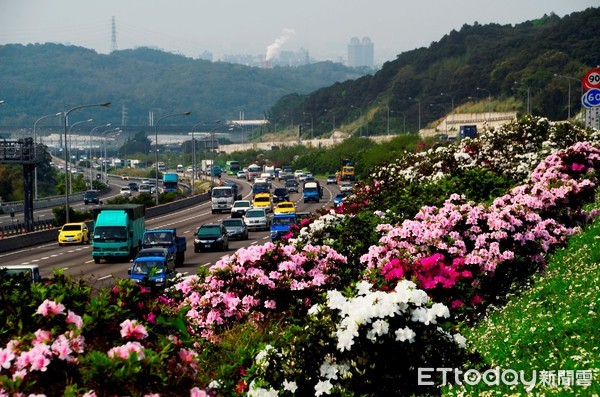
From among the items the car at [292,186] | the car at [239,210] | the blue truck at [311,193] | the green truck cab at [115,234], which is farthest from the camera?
the car at [292,186]

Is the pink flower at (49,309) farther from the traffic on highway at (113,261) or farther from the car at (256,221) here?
the car at (256,221)

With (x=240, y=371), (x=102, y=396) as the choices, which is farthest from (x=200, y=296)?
(x=102, y=396)

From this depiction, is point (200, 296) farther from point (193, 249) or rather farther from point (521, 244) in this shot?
point (193, 249)

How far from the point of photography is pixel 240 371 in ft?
42.4

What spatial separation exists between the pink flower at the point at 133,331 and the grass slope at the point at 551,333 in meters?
3.56

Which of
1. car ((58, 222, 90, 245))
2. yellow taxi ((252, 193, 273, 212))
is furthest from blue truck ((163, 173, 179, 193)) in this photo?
car ((58, 222, 90, 245))

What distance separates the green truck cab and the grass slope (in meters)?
32.1

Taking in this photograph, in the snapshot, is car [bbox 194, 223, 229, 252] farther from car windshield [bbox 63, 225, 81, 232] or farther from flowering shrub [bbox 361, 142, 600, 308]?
flowering shrub [bbox 361, 142, 600, 308]

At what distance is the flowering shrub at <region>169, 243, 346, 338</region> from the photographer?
1859 cm

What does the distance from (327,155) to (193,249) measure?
131734 millimetres

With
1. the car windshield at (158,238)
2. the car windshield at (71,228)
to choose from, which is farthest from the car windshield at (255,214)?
the car windshield at (158,238)

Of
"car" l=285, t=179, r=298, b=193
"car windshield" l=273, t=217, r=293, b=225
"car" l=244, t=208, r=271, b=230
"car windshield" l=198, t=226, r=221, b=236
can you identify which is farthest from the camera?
"car" l=285, t=179, r=298, b=193

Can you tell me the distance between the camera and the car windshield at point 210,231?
54.4m

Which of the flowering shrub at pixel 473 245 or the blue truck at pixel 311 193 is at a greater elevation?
the flowering shrub at pixel 473 245
